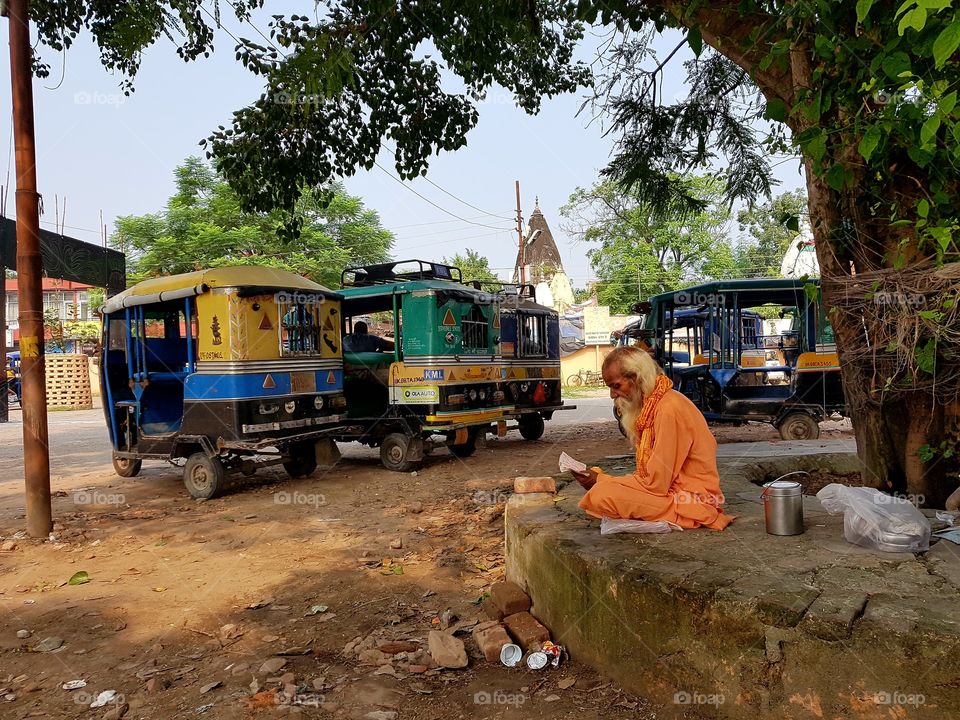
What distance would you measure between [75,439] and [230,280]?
859 cm

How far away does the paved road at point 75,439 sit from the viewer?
1009cm

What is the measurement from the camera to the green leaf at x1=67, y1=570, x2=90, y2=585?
4.86 meters

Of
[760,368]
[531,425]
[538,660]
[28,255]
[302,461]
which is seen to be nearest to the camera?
[538,660]

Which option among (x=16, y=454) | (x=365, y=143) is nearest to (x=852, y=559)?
(x=365, y=143)

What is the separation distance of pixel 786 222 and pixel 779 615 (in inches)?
89.8

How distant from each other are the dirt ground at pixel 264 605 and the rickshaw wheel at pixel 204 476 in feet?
0.51

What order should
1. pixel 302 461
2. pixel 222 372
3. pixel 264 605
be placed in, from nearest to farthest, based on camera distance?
pixel 264 605 < pixel 222 372 < pixel 302 461

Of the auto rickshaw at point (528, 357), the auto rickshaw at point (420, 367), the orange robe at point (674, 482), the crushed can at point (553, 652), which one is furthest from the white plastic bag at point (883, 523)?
the auto rickshaw at point (528, 357)

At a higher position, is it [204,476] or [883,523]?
[883,523]

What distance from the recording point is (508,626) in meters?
3.54

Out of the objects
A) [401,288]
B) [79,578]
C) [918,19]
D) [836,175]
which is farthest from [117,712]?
[401,288]

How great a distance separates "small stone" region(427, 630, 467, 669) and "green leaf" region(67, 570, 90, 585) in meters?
2.99

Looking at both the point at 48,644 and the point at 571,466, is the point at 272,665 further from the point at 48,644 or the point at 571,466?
the point at 571,466

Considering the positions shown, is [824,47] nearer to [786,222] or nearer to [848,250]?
[786,222]
